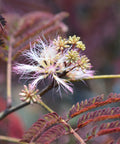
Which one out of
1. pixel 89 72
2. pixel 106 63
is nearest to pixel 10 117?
pixel 89 72

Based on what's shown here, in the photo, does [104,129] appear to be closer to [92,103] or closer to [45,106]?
[92,103]

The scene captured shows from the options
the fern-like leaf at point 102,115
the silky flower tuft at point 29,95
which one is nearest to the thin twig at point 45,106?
the silky flower tuft at point 29,95

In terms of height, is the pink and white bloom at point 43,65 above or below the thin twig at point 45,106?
above

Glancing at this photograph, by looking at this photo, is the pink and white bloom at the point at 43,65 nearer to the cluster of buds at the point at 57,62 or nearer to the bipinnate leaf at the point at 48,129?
the cluster of buds at the point at 57,62

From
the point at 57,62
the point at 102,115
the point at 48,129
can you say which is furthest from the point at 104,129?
the point at 57,62

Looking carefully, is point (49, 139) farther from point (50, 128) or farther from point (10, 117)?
point (10, 117)

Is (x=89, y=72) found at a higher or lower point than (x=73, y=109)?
higher
